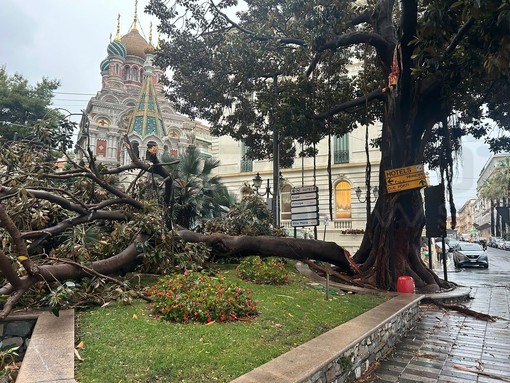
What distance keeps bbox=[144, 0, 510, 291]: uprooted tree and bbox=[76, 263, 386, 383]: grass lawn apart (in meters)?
3.80

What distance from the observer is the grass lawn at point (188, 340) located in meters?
3.44

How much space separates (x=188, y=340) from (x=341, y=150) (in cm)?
2422

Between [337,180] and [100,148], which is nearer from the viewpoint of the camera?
[337,180]

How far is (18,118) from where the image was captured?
2386cm

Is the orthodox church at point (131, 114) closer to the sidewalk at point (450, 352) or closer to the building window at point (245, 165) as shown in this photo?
the building window at point (245, 165)

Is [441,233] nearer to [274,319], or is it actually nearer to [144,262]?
[274,319]

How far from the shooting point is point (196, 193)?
1366cm

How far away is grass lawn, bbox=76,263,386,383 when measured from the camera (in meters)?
3.44

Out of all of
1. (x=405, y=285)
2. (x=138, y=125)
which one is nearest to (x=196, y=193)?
(x=405, y=285)

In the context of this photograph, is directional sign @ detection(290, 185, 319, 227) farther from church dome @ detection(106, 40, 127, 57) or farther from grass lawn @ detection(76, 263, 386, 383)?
church dome @ detection(106, 40, 127, 57)

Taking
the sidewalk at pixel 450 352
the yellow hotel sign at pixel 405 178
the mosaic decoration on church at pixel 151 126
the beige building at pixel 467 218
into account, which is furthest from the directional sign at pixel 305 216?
the beige building at pixel 467 218

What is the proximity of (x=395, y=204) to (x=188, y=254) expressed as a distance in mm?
5071

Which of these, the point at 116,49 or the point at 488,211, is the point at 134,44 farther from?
the point at 488,211

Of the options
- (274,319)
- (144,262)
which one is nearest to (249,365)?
(274,319)
